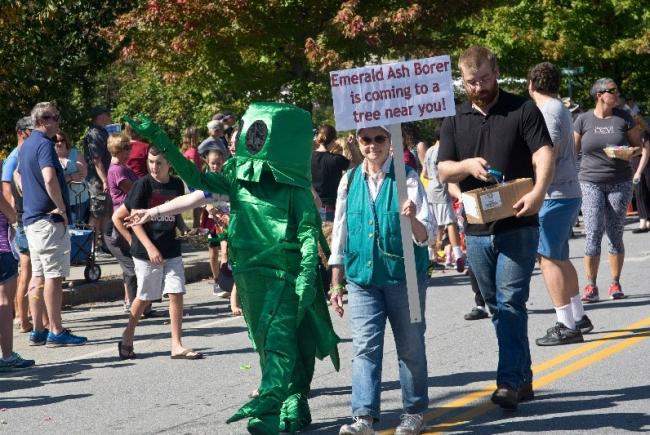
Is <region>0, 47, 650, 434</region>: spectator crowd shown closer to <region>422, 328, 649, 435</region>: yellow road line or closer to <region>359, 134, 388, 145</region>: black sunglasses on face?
<region>359, 134, 388, 145</region>: black sunglasses on face

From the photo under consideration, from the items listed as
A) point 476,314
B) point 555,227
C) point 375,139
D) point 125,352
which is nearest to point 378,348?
point 375,139

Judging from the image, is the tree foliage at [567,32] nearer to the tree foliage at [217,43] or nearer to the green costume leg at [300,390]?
the tree foliage at [217,43]

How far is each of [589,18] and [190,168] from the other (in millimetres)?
21687

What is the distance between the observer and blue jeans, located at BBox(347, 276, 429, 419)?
644 centimetres

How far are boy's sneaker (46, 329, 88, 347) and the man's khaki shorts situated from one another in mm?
532

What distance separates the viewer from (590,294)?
11.0 m

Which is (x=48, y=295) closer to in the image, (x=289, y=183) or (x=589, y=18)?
(x=289, y=183)

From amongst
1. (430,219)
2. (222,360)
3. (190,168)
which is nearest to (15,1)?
(222,360)

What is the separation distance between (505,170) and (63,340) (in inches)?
203

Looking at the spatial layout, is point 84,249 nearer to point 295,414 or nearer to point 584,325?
point 584,325

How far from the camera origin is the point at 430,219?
6.55 m

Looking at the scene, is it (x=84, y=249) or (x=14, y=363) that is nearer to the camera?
(x=14, y=363)

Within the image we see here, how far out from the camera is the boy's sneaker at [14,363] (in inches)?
371

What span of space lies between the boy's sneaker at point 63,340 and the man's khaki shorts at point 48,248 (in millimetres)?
532
